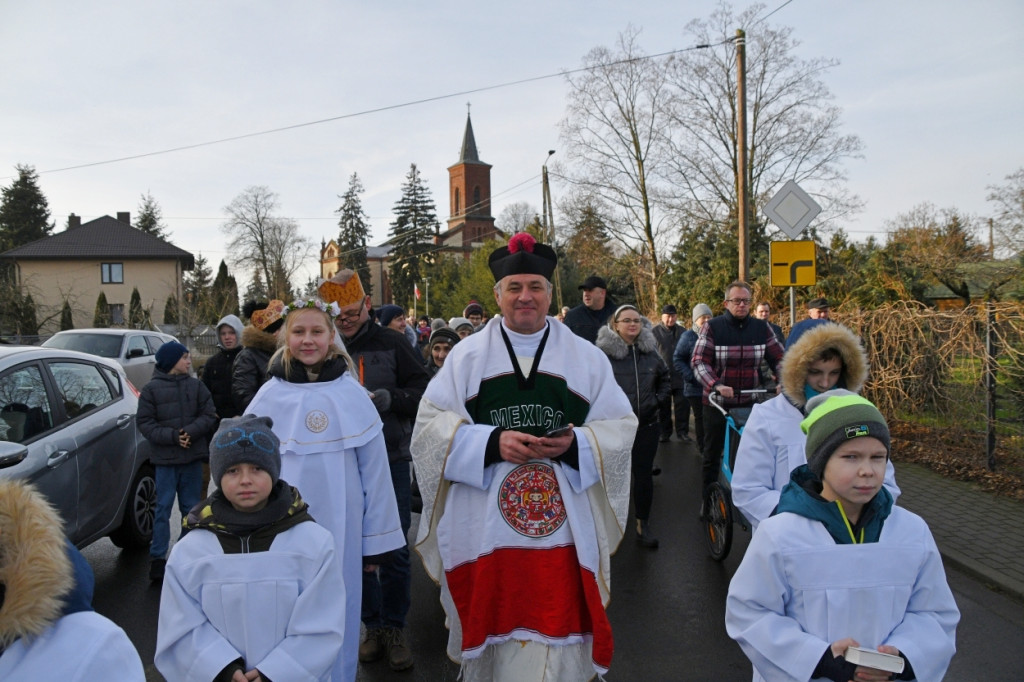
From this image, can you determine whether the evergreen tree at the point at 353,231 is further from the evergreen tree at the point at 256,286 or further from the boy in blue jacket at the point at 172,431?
the boy in blue jacket at the point at 172,431

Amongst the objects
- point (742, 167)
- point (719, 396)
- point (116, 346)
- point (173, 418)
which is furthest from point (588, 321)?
point (116, 346)

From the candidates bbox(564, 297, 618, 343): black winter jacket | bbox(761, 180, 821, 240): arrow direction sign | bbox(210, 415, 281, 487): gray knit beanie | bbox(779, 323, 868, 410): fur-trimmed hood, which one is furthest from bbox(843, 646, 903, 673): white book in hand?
bbox(761, 180, 821, 240): arrow direction sign

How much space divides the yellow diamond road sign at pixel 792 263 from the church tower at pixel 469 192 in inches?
3393

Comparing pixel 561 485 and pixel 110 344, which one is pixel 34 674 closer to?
pixel 561 485

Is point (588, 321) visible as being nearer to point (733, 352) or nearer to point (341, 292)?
point (733, 352)

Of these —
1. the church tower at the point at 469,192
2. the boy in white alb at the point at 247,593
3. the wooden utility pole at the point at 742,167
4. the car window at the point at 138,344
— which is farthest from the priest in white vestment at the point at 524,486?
the church tower at the point at 469,192

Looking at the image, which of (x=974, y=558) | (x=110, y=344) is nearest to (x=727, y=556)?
(x=974, y=558)

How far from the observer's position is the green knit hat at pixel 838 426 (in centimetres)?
225

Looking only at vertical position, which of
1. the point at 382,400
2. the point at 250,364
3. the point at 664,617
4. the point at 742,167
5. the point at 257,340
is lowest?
the point at 664,617

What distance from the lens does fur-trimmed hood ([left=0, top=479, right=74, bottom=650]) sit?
155 centimetres

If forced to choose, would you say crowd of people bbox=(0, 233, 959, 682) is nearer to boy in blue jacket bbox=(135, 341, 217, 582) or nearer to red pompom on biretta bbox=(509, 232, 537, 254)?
red pompom on biretta bbox=(509, 232, 537, 254)

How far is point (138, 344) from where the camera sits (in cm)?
1438

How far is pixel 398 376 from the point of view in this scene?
466 centimetres

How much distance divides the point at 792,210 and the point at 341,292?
638 centimetres
